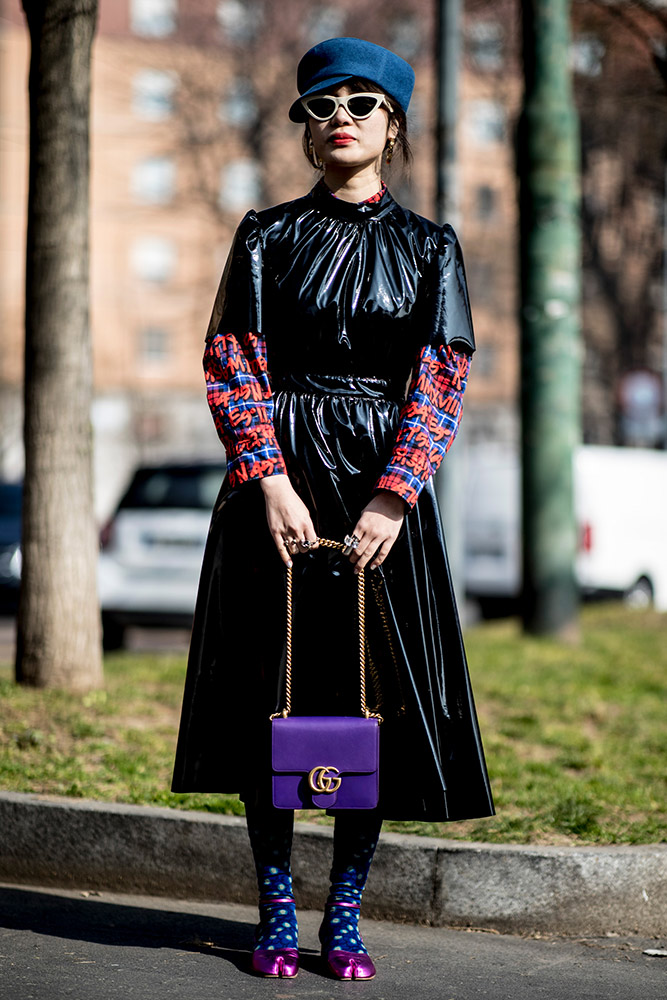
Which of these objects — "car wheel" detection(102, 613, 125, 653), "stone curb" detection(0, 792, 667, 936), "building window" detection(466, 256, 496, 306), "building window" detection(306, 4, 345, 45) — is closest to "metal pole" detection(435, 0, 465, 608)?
"car wheel" detection(102, 613, 125, 653)

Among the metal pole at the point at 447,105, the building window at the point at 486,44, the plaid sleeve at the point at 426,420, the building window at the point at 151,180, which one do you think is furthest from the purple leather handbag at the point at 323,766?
the building window at the point at 151,180

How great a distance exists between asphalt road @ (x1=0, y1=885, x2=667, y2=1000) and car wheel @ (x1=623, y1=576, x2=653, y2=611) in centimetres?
1203

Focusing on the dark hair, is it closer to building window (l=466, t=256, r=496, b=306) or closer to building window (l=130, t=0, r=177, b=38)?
building window (l=466, t=256, r=496, b=306)

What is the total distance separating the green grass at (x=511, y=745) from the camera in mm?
4191

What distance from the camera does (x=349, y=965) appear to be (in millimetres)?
3137

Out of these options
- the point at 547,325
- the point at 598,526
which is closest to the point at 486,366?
the point at 598,526

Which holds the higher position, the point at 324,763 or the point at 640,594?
the point at 640,594

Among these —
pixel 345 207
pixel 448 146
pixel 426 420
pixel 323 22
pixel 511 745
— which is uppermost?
pixel 323 22

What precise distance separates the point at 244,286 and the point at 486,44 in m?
13.5

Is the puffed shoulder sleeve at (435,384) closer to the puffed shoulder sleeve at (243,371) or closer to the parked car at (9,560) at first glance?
the puffed shoulder sleeve at (243,371)

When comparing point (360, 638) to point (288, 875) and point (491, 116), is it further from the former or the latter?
point (491, 116)

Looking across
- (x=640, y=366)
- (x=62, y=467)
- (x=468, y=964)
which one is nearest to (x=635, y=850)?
(x=468, y=964)

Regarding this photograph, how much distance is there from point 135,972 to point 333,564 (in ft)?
3.63

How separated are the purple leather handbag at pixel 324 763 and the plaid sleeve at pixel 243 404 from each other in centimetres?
59
